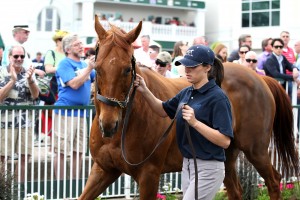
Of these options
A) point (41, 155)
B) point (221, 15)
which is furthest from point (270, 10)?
point (41, 155)

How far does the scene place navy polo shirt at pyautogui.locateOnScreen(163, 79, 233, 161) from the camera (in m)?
4.67

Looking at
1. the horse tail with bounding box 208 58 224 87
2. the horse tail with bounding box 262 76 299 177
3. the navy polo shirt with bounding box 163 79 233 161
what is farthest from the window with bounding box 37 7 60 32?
the navy polo shirt with bounding box 163 79 233 161

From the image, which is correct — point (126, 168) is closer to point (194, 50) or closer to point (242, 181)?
point (194, 50)

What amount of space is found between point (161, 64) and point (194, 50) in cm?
374

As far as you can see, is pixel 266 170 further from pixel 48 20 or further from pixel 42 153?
pixel 48 20

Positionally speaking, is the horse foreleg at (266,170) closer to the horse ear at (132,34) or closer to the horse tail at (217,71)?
the horse tail at (217,71)

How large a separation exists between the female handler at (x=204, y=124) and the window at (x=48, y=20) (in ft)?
128

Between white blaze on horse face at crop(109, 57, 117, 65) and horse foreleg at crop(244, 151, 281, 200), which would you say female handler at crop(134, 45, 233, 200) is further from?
horse foreleg at crop(244, 151, 281, 200)

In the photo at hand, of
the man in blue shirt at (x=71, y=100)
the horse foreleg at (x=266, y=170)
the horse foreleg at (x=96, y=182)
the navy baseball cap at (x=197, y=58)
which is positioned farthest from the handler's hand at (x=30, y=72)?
the navy baseball cap at (x=197, y=58)

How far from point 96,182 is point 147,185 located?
47 centimetres

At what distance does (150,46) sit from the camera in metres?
10.5

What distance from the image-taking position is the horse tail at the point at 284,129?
7.93 metres

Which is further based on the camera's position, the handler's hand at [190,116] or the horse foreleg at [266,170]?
the horse foreleg at [266,170]

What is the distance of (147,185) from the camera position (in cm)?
559
